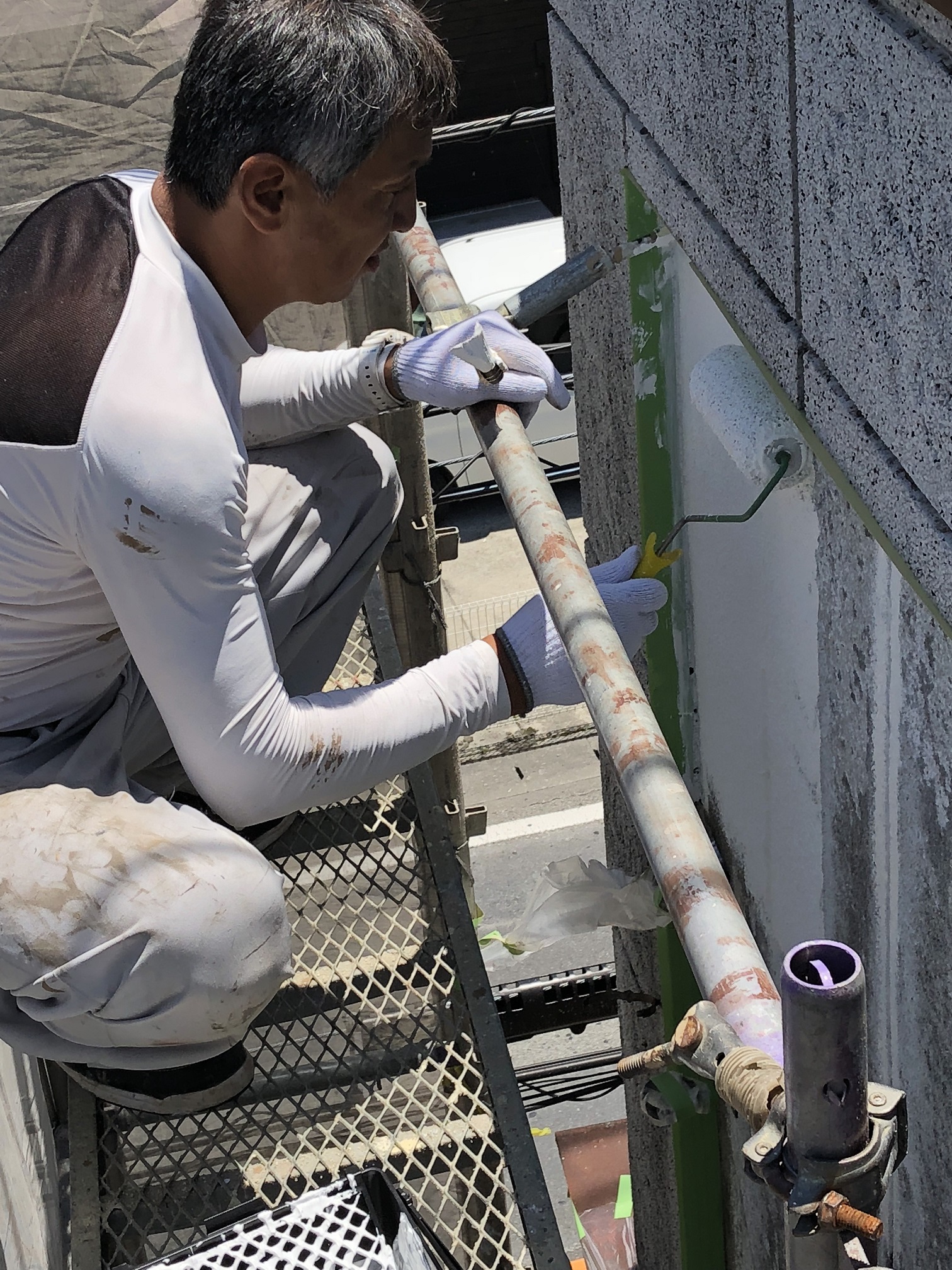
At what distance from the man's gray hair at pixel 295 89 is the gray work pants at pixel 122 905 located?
0.90m

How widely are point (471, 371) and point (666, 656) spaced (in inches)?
33.8

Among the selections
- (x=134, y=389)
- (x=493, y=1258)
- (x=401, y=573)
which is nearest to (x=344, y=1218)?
(x=493, y=1258)

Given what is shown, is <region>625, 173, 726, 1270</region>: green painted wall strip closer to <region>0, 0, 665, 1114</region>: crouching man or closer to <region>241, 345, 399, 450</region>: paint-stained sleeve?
<region>0, 0, 665, 1114</region>: crouching man

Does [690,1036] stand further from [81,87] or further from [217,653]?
[81,87]

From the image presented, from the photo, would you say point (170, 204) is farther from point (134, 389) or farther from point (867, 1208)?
point (867, 1208)

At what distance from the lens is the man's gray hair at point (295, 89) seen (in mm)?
2201

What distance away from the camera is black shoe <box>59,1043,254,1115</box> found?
2.78 metres

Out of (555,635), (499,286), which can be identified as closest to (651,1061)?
(555,635)

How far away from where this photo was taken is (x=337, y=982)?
10.6ft

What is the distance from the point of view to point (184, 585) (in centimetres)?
222

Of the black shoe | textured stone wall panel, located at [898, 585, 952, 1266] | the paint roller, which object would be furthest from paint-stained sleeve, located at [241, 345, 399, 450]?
textured stone wall panel, located at [898, 585, 952, 1266]

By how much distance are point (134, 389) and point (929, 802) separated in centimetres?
136

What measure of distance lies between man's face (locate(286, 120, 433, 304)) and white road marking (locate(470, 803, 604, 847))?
21.9ft

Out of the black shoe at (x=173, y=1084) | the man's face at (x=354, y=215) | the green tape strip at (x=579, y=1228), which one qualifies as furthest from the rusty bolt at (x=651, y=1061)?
the green tape strip at (x=579, y=1228)
